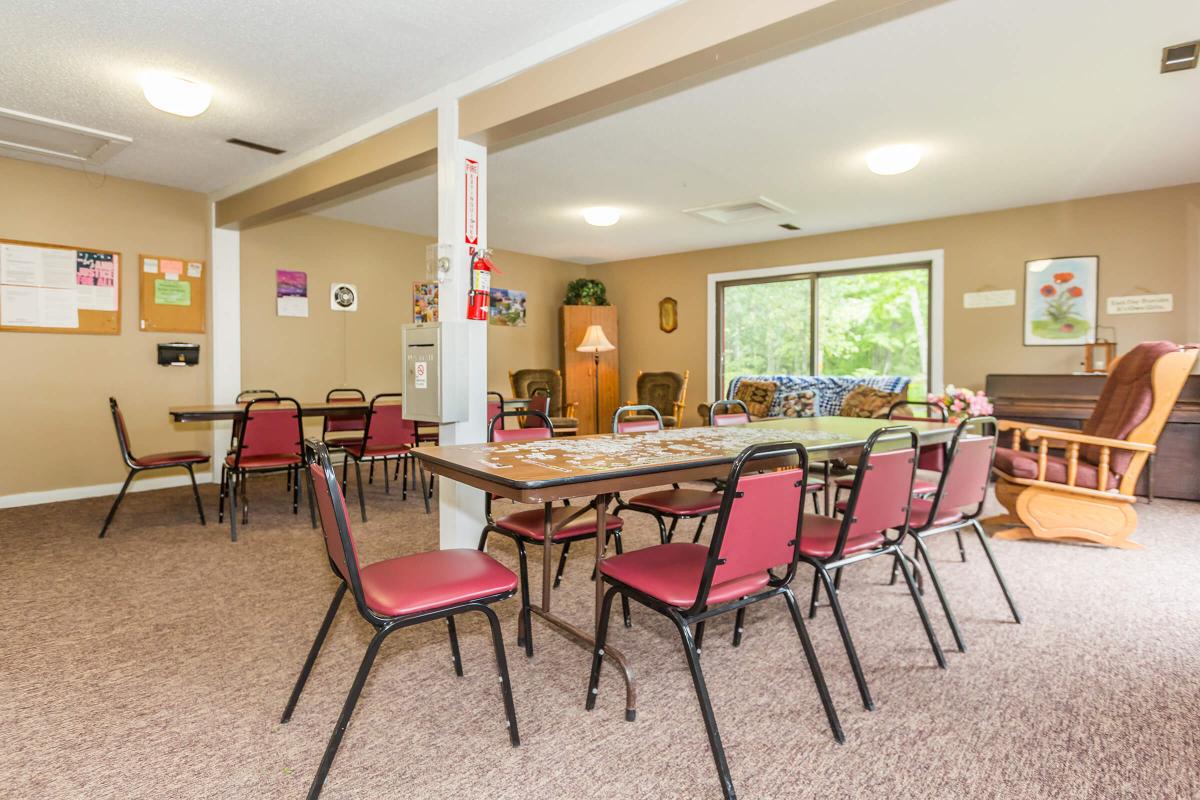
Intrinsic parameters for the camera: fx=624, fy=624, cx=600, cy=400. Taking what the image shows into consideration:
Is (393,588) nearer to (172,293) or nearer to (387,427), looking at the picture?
(387,427)

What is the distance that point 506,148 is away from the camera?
430 centimetres

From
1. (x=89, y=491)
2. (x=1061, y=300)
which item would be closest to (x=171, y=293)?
(x=89, y=491)

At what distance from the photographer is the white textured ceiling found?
8.91ft

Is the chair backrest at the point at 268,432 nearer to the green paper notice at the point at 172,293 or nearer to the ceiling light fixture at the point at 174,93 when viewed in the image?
the ceiling light fixture at the point at 174,93

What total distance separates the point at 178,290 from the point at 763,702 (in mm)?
5775

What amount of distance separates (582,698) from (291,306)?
17.8 ft

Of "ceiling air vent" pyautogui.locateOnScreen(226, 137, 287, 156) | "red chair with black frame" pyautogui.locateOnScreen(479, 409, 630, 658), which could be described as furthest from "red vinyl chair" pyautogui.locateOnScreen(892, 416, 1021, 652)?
"ceiling air vent" pyautogui.locateOnScreen(226, 137, 287, 156)

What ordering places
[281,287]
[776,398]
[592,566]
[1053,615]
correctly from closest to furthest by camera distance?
[1053,615], [592,566], [281,287], [776,398]

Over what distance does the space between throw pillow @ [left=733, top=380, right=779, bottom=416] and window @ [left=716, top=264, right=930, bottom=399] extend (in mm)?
683

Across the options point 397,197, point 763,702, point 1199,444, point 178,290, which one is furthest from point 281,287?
point 1199,444

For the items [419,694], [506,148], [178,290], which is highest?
[506,148]

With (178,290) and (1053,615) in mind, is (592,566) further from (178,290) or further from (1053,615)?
(178,290)

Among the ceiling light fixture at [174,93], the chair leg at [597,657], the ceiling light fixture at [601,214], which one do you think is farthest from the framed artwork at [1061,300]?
the ceiling light fixture at [174,93]

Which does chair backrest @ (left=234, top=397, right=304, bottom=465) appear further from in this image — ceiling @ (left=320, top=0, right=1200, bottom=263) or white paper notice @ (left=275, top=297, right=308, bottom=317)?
white paper notice @ (left=275, top=297, right=308, bottom=317)
